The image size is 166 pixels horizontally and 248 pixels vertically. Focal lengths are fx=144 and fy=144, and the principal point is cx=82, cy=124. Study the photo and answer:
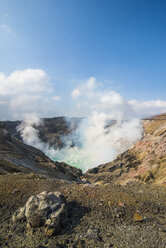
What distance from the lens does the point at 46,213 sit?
12.0m

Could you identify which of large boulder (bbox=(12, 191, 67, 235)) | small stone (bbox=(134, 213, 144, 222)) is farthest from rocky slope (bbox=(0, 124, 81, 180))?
small stone (bbox=(134, 213, 144, 222))

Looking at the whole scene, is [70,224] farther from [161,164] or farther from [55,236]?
[161,164]

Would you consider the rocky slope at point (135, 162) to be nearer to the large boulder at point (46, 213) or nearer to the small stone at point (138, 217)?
the small stone at point (138, 217)

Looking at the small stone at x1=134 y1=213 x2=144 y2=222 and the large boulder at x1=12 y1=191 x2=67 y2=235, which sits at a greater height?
the large boulder at x1=12 y1=191 x2=67 y2=235

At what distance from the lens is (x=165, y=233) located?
11.3 meters

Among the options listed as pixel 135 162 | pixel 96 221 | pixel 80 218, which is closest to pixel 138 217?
pixel 96 221

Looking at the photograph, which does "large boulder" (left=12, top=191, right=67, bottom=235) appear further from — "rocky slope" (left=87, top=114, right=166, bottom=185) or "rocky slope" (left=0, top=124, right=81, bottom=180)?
"rocky slope" (left=87, top=114, right=166, bottom=185)

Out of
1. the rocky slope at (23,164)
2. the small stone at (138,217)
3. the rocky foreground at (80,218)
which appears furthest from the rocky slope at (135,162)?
the small stone at (138,217)

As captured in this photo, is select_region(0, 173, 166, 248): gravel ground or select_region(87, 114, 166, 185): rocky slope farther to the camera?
select_region(87, 114, 166, 185): rocky slope

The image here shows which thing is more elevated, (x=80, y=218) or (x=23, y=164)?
(x=80, y=218)

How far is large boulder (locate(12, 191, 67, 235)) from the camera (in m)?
11.4

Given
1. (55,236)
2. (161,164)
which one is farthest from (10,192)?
(161,164)

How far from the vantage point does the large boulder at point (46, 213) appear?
37.4ft

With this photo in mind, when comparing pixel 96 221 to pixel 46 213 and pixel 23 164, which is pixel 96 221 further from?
pixel 23 164
